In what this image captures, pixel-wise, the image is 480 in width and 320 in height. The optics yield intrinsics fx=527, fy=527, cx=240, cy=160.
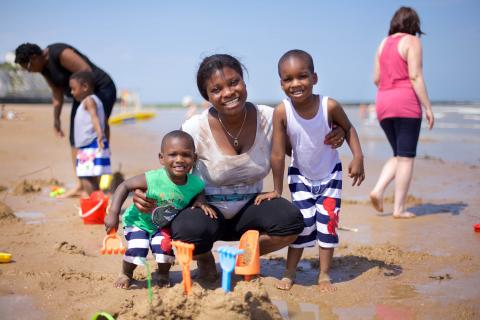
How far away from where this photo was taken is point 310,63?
3217 mm

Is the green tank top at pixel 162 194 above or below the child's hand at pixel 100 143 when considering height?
below

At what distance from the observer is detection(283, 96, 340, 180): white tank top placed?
3275mm

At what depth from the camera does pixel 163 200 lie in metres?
3.16

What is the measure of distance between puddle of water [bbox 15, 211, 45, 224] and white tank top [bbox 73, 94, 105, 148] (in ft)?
2.96

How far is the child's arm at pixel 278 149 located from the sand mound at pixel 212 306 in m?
0.78

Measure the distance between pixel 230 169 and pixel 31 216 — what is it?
2717 mm

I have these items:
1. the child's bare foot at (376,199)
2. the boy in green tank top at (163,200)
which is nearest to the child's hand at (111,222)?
the boy in green tank top at (163,200)

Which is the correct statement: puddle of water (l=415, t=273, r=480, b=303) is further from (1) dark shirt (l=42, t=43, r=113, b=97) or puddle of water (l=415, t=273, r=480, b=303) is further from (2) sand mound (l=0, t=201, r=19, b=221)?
(1) dark shirt (l=42, t=43, r=113, b=97)

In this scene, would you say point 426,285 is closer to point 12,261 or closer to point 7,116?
point 12,261

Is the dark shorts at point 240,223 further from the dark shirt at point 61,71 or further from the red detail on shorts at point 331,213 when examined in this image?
the dark shirt at point 61,71

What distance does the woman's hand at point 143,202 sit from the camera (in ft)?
10.2

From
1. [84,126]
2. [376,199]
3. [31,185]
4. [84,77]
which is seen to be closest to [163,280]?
[376,199]

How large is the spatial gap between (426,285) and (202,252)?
136 centimetres

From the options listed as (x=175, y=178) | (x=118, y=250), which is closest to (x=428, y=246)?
(x=175, y=178)
